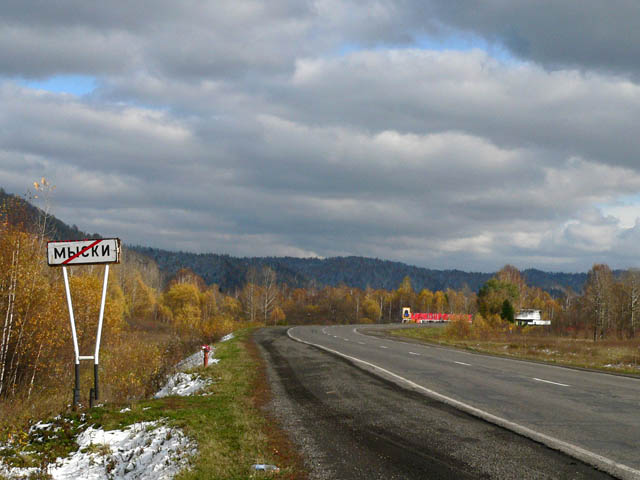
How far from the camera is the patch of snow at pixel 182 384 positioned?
1599cm

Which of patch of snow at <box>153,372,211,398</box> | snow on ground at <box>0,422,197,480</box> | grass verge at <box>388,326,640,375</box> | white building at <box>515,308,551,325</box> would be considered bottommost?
white building at <box>515,308,551,325</box>

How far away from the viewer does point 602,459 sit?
23.5ft

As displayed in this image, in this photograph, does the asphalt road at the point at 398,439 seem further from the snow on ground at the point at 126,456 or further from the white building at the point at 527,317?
the white building at the point at 527,317

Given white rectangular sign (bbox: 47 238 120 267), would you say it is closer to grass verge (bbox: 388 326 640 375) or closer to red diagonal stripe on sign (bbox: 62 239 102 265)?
red diagonal stripe on sign (bbox: 62 239 102 265)

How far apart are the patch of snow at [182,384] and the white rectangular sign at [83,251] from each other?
5.44m

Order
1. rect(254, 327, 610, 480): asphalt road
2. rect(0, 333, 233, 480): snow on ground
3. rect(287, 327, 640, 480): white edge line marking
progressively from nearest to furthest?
rect(287, 327, 640, 480): white edge line marking, rect(254, 327, 610, 480): asphalt road, rect(0, 333, 233, 480): snow on ground

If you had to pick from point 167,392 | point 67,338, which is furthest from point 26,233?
point 167,392

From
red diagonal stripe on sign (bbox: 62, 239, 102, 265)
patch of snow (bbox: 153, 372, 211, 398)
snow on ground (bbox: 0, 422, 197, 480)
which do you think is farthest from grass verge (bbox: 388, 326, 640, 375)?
red diagonal stripe on sign (bbox: 62, 239, 102, 265)

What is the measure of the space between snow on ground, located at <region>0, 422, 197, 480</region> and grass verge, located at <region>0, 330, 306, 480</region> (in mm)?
230


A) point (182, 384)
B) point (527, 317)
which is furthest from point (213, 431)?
point (527, 317)

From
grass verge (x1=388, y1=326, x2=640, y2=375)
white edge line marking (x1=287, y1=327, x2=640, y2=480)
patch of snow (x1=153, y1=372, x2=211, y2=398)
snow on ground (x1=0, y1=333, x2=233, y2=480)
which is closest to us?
white edge line marking (x1=287, y1=327, x2=640, y2=480)

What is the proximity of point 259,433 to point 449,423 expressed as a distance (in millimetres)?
3458

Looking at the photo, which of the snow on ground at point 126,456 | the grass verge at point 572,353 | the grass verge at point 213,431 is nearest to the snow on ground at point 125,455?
the snow on ground at point 126,456

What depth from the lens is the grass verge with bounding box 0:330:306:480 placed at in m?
7.47
